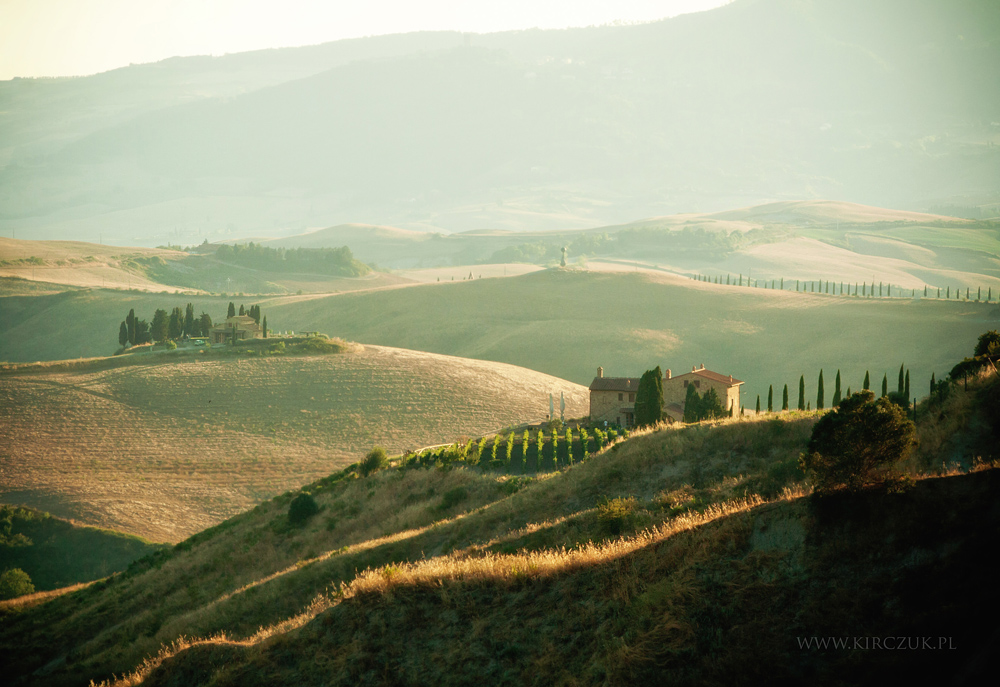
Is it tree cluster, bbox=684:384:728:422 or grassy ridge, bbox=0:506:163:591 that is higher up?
tree cluster, bbox=684:384:728:422

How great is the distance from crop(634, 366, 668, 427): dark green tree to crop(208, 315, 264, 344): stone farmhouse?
6337 cm

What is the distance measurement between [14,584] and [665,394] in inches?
1643

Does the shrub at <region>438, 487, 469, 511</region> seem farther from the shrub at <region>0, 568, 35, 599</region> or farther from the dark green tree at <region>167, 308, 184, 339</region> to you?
the dark green tree at <region>167, 308, 184, 339</region>

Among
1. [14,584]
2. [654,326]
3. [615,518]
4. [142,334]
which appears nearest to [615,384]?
[615,518]

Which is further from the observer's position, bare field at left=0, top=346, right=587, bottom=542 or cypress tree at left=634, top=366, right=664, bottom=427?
bare field at left=0, top=346, right=587, bottom=542

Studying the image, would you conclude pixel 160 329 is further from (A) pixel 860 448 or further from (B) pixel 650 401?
(A) pixel 860 448

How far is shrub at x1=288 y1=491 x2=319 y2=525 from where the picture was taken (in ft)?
134

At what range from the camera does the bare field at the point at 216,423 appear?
2196 inches

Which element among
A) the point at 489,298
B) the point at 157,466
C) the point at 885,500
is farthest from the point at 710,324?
the point at 885,500

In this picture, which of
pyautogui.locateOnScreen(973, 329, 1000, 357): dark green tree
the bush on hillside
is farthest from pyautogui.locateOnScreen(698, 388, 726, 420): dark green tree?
the bush on hillside

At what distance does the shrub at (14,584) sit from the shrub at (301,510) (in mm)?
16542

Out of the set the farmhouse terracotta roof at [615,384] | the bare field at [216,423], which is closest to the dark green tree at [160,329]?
the bare field at [216,423]

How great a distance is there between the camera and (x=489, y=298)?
145750mm

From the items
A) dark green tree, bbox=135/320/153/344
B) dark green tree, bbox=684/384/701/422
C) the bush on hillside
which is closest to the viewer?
the bush on hillside
